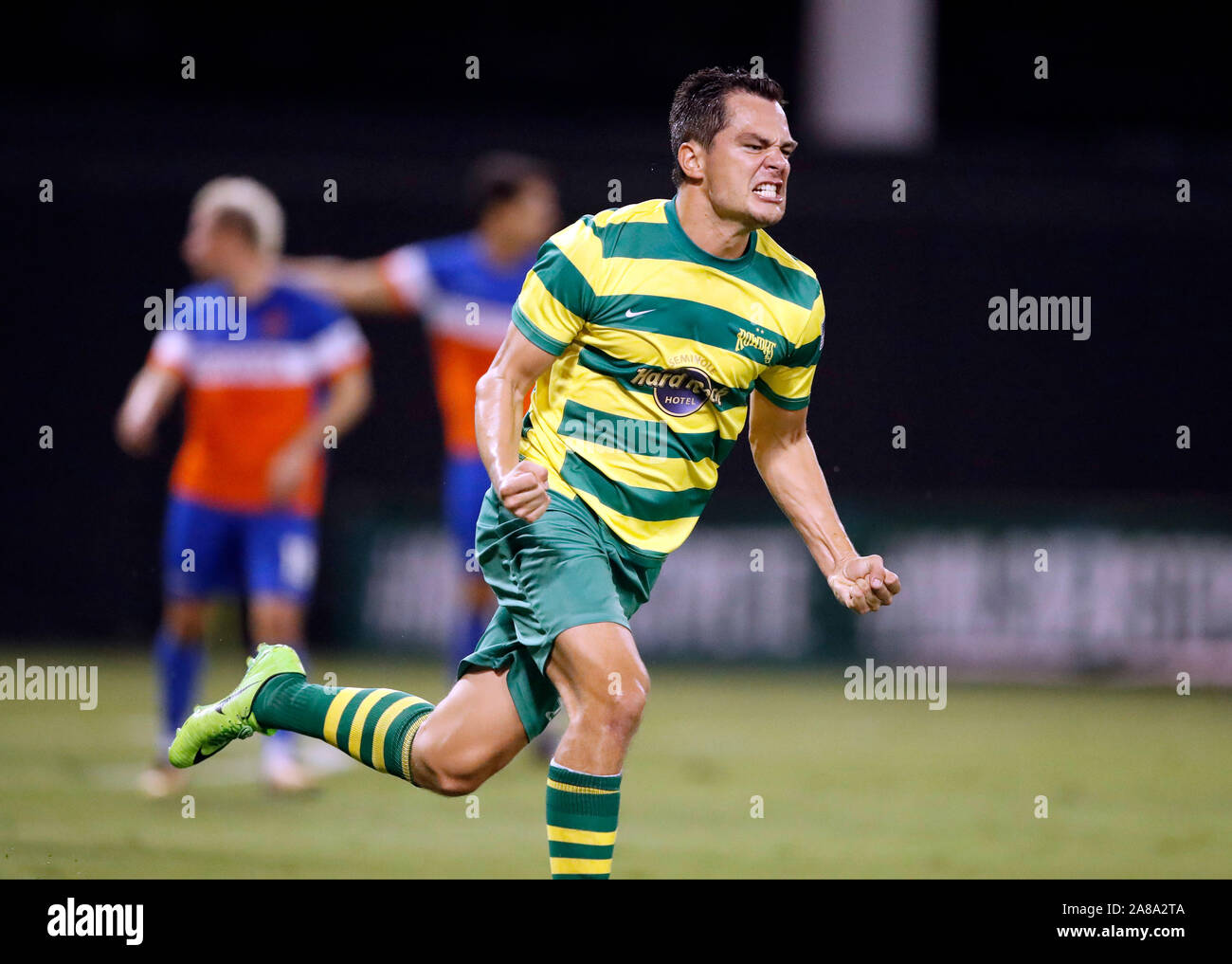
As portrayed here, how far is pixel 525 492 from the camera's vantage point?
3904mm

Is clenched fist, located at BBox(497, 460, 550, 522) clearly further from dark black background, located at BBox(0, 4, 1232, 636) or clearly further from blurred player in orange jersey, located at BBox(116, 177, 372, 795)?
dark black background, located at BBox(0, 4, 1232, 636)

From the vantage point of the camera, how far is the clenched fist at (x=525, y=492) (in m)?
3.91

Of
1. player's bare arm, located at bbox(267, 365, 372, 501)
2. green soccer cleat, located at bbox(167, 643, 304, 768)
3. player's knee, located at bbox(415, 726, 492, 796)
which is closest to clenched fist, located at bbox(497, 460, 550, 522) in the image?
player's knee, located at bbox(415, 726, 492, 796)

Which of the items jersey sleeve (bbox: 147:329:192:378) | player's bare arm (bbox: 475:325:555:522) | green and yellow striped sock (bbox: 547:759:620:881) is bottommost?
green and yellow striped sock (bbox: 547:759:620:881)

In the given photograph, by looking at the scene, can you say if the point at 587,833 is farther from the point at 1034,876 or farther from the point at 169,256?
the point at 169,256

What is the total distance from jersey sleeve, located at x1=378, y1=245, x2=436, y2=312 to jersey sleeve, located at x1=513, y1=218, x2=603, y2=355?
13.8 feet

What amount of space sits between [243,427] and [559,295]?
3.43m

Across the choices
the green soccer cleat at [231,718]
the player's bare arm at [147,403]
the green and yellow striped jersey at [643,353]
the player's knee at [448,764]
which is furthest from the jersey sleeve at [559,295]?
the player's bare arm at [147,403]

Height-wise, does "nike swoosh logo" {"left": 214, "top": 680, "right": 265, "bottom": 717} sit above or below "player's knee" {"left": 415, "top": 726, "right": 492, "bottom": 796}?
above

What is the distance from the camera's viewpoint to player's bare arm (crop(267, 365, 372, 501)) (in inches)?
279

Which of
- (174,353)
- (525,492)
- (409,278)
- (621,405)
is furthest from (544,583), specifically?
(409,278)

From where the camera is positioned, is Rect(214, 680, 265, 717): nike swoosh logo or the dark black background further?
the dark black background

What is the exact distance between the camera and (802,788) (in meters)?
7.29
